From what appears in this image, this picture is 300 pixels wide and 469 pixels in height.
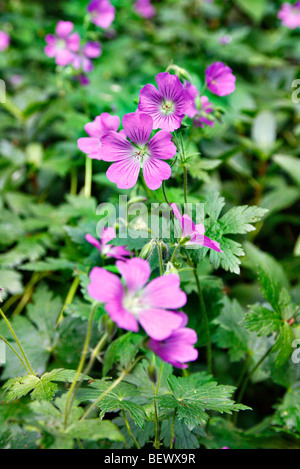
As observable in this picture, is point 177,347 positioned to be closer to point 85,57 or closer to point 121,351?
point 121,351

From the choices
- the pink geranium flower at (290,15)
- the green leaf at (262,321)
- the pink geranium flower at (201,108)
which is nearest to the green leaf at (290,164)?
the pink geranium flower at (201,108)

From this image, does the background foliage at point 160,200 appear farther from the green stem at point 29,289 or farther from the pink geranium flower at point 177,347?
the pink geranium flower at point 177,347

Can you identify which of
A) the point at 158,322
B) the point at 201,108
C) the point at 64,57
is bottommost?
the point at 158,322

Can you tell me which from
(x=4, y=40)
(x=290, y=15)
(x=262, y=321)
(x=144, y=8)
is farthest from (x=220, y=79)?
(x=144, y=8)

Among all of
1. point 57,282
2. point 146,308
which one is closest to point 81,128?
point 57,282

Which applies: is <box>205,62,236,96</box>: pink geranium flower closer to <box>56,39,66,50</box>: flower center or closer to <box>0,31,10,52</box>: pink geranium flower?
<box>56,39,66,50</box>: flower center
